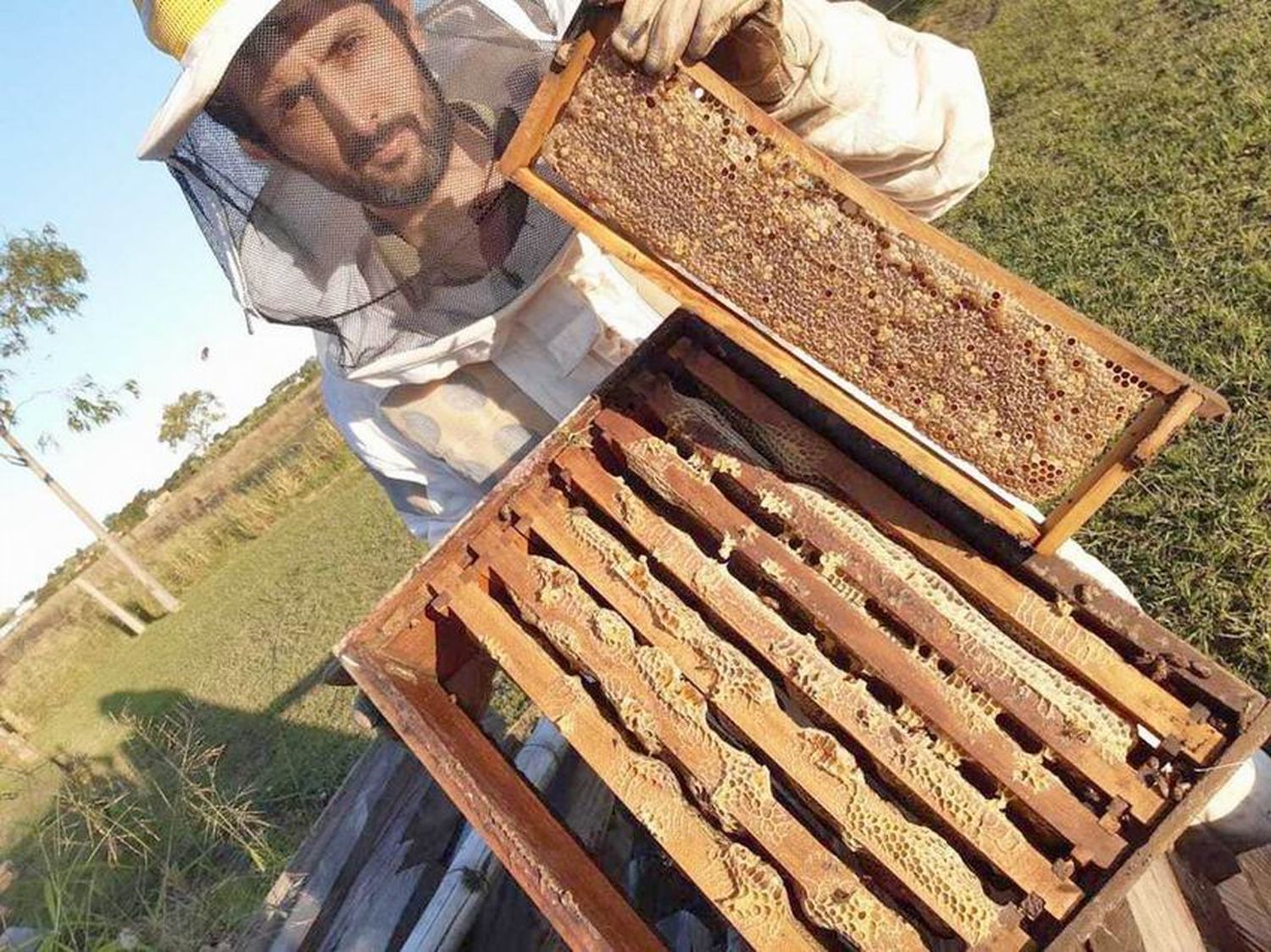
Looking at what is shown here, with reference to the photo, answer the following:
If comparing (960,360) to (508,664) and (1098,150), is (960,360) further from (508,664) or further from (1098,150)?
(1098,150)

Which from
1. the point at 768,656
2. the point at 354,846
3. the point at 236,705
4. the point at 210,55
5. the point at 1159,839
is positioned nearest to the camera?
the point at 1159,839

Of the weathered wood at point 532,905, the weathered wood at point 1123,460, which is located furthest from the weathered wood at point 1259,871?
the weathered wood at point 532,905

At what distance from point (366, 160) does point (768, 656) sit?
1.46 m

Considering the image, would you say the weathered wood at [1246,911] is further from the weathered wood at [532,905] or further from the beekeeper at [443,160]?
the beekeeper at [443,160]

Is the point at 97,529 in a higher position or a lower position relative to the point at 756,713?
lower

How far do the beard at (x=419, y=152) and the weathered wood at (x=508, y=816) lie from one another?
1.07 metres

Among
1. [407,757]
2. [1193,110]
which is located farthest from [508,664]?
[1193,110]

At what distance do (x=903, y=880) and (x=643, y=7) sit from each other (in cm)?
149

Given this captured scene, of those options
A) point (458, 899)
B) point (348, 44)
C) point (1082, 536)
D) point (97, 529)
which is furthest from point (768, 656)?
point (97, 529)

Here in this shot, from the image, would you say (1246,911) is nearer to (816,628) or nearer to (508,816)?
(816,628)

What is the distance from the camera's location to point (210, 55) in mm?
1838

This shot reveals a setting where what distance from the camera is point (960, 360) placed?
1.63 meters

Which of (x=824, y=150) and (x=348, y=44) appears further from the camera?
(x=824, y=150)

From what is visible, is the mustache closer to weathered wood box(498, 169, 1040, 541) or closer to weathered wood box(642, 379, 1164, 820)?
weathered wood box(498, 169, 1040, 541)
